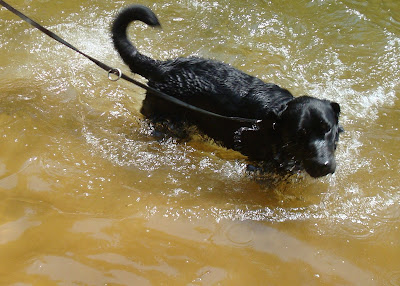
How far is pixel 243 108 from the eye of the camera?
3.65 meters

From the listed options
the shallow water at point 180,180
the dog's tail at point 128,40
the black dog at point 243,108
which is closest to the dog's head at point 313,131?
the black dog at point 243,108

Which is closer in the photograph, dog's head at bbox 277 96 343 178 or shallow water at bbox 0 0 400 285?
shallow water at bbox 0 0 400 285

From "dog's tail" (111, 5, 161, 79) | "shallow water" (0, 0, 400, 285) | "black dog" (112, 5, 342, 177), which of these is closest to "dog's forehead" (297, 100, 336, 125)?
"black dog" (112, 5, 342, 177)

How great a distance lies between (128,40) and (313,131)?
2.14m

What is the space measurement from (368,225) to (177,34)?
4.25 meters

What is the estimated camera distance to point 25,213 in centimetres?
299

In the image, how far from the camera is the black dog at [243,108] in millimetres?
3135

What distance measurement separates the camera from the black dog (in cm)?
313

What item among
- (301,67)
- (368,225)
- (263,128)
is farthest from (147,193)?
(301,67)

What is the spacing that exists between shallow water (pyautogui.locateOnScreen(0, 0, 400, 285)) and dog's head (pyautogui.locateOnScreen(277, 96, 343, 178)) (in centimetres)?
52

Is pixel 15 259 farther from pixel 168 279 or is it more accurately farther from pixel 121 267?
pixel 168 279

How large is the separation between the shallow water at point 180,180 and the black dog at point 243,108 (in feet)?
1.12

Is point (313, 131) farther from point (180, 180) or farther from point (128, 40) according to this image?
point (128, 40)

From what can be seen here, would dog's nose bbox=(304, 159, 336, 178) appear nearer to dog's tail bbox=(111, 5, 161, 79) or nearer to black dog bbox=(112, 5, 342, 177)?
black dog bbox=(112, 5, 342, 177)
